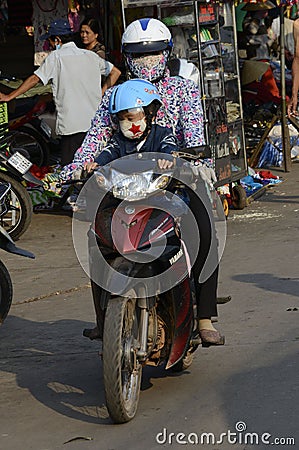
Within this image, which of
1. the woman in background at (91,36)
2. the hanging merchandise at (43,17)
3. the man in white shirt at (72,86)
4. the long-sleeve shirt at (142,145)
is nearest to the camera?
the long-sleeve shirt at (142,145)

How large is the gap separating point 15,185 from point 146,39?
169 inches

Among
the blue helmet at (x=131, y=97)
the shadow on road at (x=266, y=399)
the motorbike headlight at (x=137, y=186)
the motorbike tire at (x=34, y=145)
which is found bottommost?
the shadow on road at (x=266, y=399)

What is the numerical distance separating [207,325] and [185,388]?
348 mm

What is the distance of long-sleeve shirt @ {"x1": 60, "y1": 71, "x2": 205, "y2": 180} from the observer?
536 centimetres

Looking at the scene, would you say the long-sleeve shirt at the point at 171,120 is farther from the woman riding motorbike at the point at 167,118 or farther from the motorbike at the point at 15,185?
the motorbike at the point at 15,185

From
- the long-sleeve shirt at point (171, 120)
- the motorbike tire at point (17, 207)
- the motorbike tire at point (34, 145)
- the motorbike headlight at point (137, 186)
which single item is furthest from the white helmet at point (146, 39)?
the motorbike tire at point (34, 145)

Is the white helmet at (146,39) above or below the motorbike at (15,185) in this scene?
above

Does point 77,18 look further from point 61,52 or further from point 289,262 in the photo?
point 289,262

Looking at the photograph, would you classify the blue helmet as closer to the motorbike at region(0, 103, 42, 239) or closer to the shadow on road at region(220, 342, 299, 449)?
the shadow on road at region(220, 342, 299, 449)

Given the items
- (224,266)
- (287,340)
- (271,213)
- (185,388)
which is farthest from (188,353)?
(271,213)

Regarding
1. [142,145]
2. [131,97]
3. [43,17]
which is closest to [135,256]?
[142,145]

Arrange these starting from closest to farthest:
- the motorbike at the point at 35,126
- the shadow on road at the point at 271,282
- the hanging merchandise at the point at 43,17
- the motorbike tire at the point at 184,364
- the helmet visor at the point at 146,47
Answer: the motorbike tire at the point at 184,364, the helmet visor at the point at 146,47, the shadow on road at the point at 271,282, the hanging merchandise at the point at 43,17, the motorbike at the point at 35,126

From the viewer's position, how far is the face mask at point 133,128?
16.7 feet

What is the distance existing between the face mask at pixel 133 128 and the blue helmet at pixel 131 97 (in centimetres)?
9
